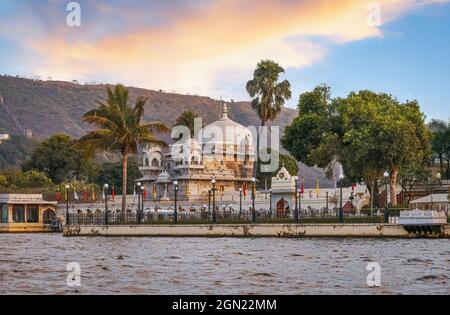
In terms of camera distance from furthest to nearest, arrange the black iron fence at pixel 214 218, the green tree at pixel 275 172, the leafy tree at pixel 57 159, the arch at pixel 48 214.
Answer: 1. the leafy tree at pixel 57 159
2. the green tree at pixel 275 172
3. the arch at pixel 48 214
4. the black iron fence at pixel 214 218

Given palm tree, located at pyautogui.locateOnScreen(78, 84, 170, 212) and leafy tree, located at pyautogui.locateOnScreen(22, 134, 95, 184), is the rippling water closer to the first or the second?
palm tree, located at pyautogui.locateOnScreen(78, 84, 170, 212)

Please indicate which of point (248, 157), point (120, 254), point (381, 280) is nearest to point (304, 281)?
point (381, 280)

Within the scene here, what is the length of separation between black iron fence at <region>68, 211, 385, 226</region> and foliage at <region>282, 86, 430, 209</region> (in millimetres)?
7419

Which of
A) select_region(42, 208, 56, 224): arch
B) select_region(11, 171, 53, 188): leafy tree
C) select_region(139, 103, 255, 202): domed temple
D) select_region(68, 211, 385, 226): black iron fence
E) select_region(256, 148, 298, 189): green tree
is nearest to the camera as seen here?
select_region(68, 211, 385, 226): black iron fence

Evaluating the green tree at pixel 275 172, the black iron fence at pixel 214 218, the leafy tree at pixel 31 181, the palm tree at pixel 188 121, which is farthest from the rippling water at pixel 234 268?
the palm tree at pixel 188 121

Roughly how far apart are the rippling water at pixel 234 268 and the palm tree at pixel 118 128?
2427cm

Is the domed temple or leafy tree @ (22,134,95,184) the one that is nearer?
the domed temple

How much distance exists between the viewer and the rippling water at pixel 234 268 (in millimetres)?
30562

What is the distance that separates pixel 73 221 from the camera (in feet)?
268

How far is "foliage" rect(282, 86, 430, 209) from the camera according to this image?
75062 mm

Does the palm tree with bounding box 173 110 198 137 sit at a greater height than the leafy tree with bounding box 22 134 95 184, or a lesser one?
greater

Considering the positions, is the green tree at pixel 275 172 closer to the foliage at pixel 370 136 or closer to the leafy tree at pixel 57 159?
the leafy tree at pixel 57 159

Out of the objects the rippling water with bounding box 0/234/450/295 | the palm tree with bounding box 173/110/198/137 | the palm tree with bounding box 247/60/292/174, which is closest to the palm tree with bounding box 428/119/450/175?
the palm tree with bounding box 247/60/292/174

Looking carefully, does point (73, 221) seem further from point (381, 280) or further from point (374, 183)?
point (381, 280)
